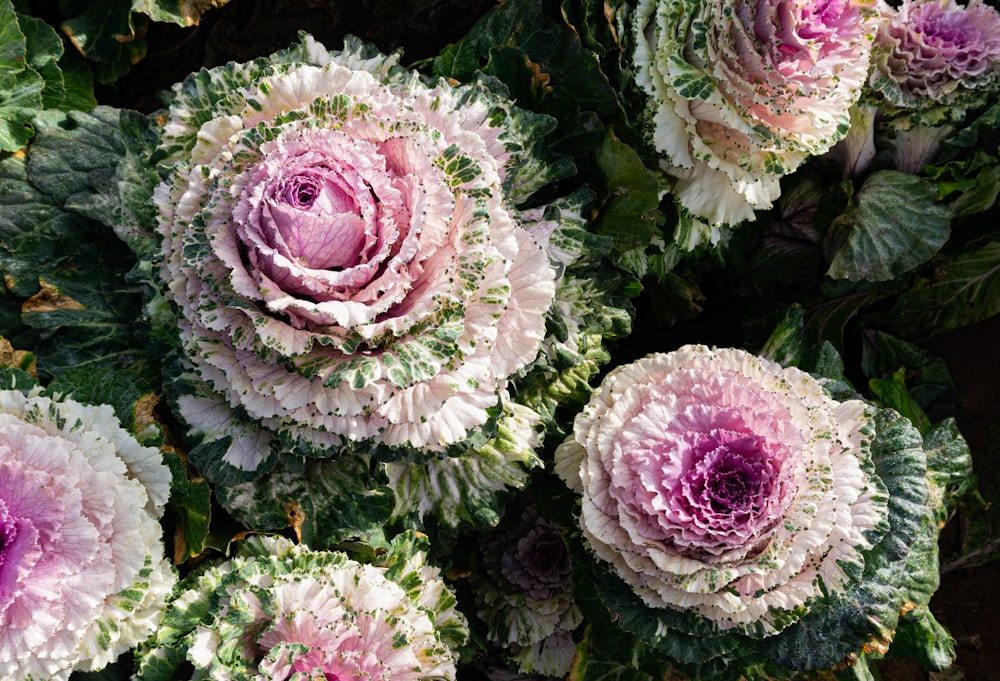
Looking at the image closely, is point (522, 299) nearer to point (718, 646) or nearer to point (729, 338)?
point (718, 646)

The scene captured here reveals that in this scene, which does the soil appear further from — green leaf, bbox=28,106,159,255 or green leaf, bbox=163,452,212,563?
green leaf, bbox=163,452,212,563

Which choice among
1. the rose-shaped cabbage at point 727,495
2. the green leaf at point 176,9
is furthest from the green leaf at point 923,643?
the green leaf at point 176,9

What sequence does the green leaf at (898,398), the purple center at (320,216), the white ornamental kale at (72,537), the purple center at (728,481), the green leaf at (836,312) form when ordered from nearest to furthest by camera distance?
the purple center at (320,216)
the white ornamental kale at (72,537)
the purple center at (728,481)
the green leaf at (898,398)
the green leaf at (836,312)

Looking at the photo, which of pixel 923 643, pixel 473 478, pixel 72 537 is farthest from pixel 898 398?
pixel 72 537

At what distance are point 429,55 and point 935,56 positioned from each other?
107 centimetres

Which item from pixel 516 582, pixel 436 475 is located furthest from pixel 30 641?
pixel 516 582

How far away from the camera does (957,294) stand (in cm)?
212

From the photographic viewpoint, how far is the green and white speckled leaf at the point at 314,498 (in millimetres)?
1366

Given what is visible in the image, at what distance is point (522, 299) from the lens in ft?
3.92

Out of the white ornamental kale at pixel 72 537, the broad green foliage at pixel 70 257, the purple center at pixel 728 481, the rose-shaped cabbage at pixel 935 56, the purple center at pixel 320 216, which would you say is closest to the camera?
the purple center at pixel 320 216

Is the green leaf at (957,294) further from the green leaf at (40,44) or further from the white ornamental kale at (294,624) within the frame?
the green leaf at (40,44)

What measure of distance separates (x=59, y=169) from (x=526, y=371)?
92 centimetres

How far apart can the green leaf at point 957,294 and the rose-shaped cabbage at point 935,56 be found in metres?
0.40

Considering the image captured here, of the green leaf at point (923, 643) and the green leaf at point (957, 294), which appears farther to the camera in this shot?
the green leaf at point (957, 294)
